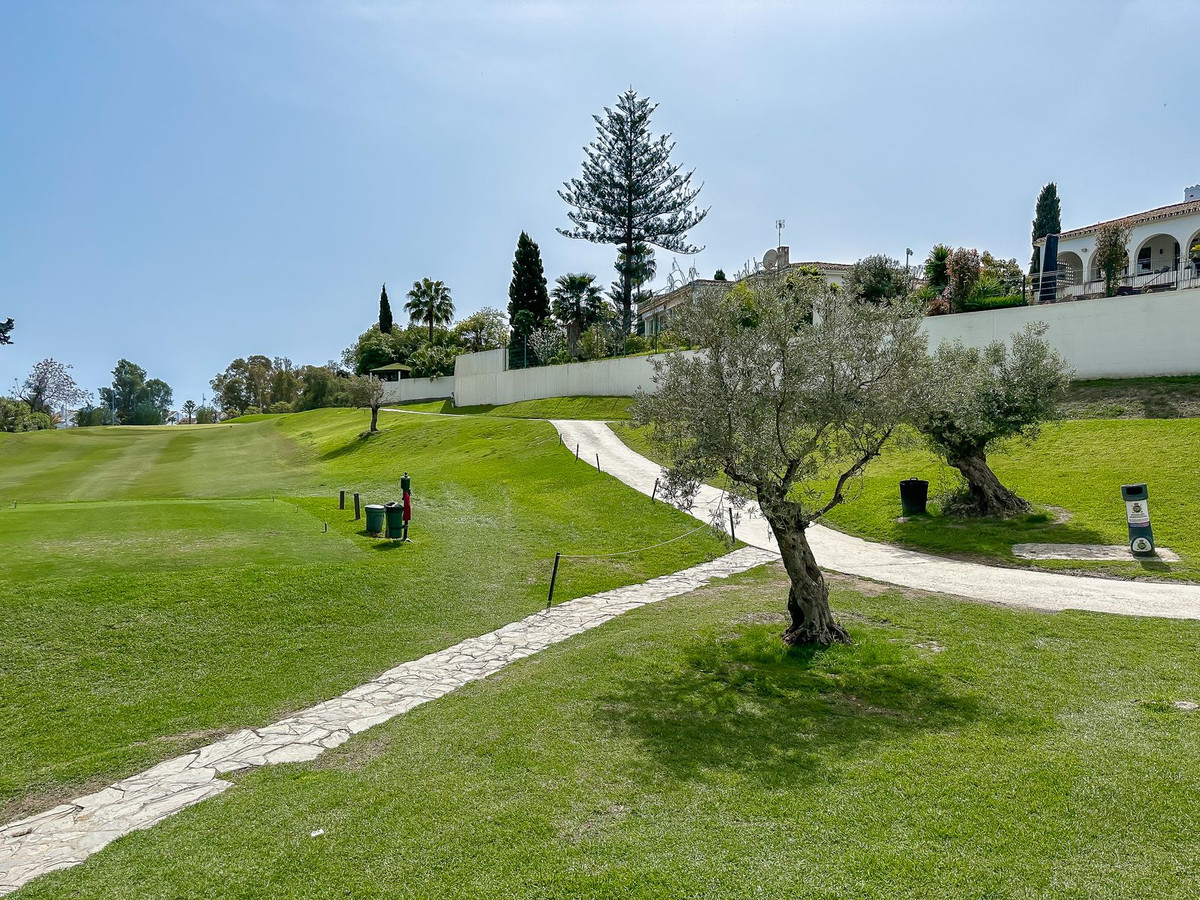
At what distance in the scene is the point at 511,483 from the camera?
2497 centimetres

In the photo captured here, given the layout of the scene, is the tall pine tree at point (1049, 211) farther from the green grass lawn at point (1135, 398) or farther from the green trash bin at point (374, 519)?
the green trash bin at point (374, 519)

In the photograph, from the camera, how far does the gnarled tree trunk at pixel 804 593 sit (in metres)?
9.92

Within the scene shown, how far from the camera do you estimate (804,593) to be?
1009cm

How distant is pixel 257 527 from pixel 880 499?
16.3 m

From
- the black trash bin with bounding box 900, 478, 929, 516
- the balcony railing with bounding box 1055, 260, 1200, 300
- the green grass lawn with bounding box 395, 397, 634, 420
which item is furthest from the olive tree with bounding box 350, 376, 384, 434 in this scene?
the balcony railing with bounding box 1055, 260, 1200, 300

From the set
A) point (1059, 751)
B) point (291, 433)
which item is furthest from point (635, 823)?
point (291, 433)

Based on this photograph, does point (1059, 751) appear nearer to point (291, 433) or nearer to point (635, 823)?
point (635, 823)

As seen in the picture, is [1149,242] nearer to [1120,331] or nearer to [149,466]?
[1120,331]

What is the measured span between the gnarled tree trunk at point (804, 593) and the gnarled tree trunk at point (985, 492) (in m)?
9.57

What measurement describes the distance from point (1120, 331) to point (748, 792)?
26739 mm

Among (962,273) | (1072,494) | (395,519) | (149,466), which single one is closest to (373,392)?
(149,466)

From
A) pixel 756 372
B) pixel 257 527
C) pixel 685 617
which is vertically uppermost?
pixel 756 372

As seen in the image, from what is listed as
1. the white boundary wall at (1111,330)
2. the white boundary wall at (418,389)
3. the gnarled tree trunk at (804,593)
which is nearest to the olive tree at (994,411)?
the white boundary wall at (1111,330)

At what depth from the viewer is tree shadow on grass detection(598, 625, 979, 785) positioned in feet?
21.9
